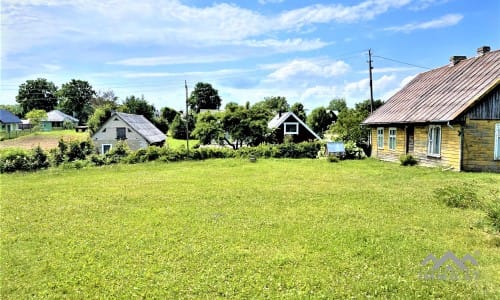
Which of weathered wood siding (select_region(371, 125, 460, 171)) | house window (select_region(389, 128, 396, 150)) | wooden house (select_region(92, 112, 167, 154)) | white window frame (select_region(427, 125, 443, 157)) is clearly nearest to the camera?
weathered wood siding (select_region(371, 125, 460, 171))

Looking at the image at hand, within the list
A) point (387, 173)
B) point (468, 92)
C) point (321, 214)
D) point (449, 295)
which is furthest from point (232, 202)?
point (468, 92)

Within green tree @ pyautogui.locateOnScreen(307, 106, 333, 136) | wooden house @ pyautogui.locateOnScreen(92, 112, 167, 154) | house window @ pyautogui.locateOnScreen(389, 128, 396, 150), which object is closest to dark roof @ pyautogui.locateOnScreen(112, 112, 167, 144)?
wooden house @ pyautogui.locateOnScreen(92, 112, 167, 154)

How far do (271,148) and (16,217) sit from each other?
1638 centimetres

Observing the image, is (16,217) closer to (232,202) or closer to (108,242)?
(108,242)

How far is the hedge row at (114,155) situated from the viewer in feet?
65.6

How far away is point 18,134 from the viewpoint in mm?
54375

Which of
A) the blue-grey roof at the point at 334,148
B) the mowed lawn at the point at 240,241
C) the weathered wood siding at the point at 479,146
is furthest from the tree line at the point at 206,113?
the mowed lawn at the point at 240,241

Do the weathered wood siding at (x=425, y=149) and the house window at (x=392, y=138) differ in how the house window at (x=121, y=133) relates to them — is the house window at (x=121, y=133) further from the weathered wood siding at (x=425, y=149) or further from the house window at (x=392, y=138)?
the house window at (x=392, y=138)

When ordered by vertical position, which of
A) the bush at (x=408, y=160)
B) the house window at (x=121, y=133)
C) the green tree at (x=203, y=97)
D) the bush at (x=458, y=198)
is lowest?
the bush at (x=458, y=198)

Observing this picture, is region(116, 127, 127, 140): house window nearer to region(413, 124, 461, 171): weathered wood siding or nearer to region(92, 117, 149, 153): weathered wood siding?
region(92, 117, 149, 153): weathered wood siding

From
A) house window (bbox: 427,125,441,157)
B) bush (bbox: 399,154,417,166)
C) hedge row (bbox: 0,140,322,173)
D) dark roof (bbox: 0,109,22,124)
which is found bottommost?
bush (bbox: 399,154,417,166)

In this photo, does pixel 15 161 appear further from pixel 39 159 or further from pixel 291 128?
pixel 291 128

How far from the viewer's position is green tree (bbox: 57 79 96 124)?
297ft

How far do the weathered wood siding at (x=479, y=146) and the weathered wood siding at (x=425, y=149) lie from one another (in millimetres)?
395
